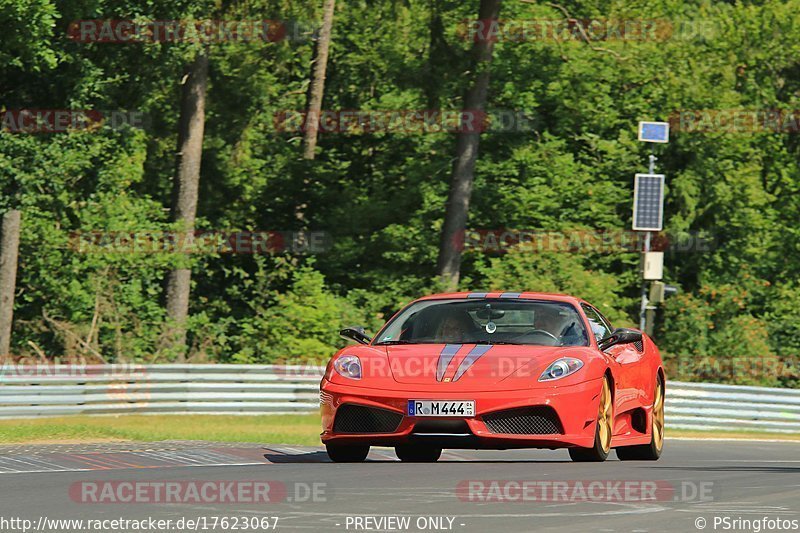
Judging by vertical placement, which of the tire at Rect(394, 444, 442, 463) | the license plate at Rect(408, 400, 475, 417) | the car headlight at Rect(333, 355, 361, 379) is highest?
the car headlight at Rect(333, 355, 361, 379)

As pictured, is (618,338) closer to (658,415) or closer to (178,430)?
(658,415)

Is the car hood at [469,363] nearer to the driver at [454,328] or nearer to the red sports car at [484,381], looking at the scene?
the red sports car at [484,381]

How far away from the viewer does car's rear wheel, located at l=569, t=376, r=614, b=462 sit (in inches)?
501

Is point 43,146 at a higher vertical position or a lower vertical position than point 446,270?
higher

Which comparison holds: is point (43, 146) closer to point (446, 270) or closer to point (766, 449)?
point (446, 270)

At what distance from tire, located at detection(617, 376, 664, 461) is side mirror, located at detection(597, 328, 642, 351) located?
4.74 feet

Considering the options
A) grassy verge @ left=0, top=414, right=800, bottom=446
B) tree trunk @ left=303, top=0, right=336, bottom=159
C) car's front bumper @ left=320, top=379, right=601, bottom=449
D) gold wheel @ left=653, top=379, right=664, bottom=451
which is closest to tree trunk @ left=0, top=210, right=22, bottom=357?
grassy verge @ left=0, top=414, right=800, bottom=446

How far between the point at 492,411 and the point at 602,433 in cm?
133

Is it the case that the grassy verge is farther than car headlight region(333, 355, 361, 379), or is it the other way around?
the grassy verge

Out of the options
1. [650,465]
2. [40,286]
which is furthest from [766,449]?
[40,286]

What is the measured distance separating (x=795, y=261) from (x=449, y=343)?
126 ft

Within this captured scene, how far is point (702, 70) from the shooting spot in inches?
1854

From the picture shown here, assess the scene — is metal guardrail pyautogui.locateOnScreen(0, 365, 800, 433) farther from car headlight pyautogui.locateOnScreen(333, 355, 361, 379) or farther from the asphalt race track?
car headlight pyautogui.locateOnScreen(333, 355, 361, 379)

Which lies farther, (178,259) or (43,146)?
(178,259)
